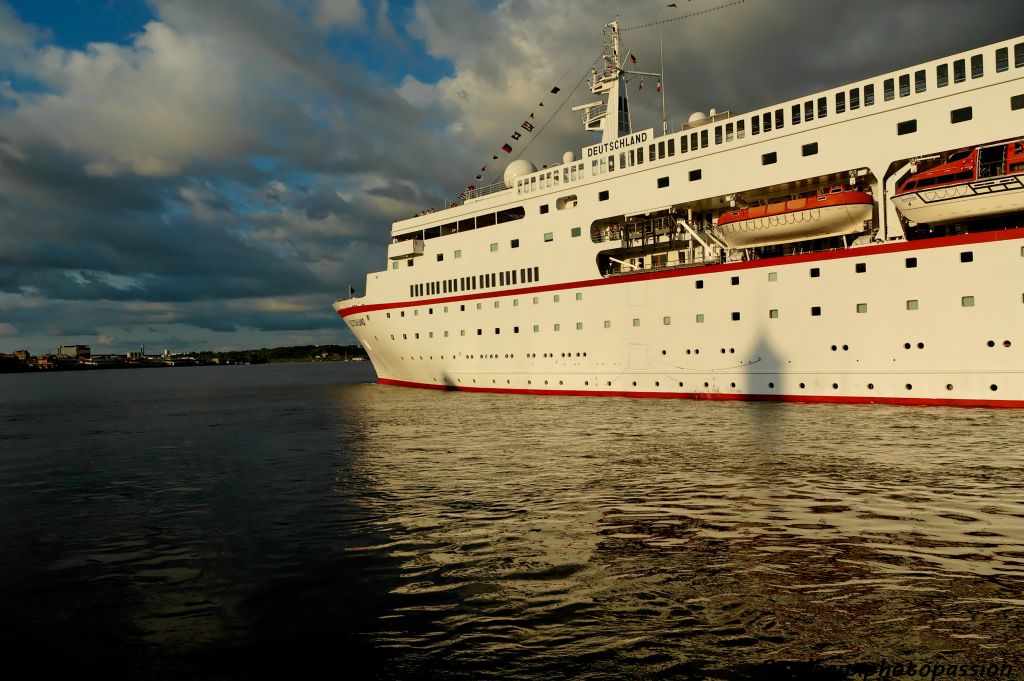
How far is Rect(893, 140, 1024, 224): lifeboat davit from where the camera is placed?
73.7 ft

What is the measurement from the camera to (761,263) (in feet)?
89.5

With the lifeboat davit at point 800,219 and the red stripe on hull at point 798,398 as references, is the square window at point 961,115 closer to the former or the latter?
the lifeboat davit at point 800,219

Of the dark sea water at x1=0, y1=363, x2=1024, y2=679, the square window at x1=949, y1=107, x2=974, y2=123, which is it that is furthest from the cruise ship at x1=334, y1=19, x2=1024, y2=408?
the dark sea water at x1=0, y1=363, x2=1024, y2=679

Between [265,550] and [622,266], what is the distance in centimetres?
2700

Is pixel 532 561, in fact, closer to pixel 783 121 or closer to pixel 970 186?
pixel 970 186

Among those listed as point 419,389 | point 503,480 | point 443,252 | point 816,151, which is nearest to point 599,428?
point 503,480

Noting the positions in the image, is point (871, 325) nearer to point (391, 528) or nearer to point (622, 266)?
point (622, 266)

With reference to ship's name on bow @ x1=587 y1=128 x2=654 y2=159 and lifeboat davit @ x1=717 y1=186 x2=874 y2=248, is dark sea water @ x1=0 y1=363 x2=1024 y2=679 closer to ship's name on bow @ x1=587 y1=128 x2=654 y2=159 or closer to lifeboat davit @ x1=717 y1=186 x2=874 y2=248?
lifeboat davit @ x1=717 y1=186 x2=874 y2=248

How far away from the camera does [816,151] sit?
88.7 feet

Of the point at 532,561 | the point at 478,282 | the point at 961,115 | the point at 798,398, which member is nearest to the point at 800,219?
the point at 961,115

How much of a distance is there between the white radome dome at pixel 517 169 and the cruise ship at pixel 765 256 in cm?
23

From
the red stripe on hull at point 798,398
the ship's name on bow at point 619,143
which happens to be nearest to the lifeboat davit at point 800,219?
the ship's name on bow at point 619,143

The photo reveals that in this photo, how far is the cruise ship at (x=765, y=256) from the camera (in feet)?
75.6

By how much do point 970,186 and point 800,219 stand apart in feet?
19.3
